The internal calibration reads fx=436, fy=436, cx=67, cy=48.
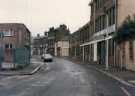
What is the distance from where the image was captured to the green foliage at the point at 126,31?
40375 millimetres

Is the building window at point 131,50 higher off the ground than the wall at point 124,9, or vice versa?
the wall at point 124,9

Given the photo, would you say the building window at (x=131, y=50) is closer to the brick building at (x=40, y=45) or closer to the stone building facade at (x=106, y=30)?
the stone building facade at (x=106, y=30)

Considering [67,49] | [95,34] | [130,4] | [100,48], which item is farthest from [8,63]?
[67,49]

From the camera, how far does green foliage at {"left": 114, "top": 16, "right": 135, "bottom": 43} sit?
4038 cm

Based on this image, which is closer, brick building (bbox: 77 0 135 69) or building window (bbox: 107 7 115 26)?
brick building (bbox: 77 0 135 69)

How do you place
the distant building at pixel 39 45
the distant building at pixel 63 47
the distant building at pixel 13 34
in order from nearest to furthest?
1. the distant building at pixel 13 34
2. the distant building at pixel 63 47
3. the distant building at pixel 39 45

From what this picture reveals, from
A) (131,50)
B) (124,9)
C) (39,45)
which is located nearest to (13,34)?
(124,9)

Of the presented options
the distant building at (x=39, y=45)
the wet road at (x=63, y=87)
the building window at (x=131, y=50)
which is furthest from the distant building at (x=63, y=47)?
the wet road at (x=63, y=87)

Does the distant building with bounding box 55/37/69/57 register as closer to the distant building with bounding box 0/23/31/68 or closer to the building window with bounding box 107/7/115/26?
the distant building with bounding box 0/23/31/68

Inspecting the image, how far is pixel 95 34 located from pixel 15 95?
1955 inches

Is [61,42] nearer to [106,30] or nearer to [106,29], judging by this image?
[106,30]

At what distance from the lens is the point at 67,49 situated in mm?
137125

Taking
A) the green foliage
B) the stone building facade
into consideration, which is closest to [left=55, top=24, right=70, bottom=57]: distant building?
the stone building facade

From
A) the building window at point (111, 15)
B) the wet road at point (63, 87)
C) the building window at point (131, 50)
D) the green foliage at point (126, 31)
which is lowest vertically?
the wet road at point (63, 87)
